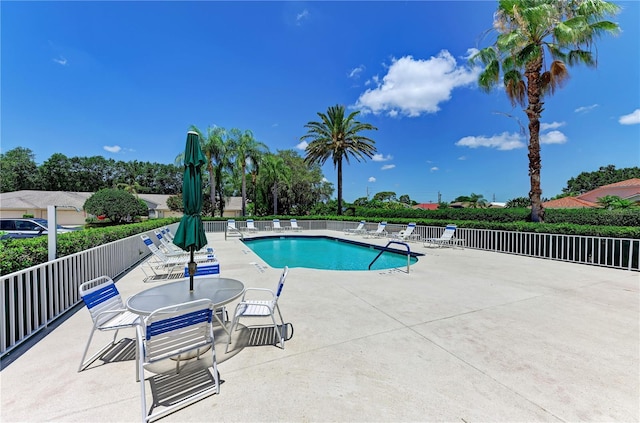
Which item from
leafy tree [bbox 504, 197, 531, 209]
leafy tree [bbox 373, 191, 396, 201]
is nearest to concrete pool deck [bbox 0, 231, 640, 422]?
leafy tree [bbox 504, 197, 531, 209]

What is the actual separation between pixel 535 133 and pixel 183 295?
40.7 feet

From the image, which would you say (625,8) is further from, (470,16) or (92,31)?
(92,31)

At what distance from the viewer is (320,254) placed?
11.8 metres

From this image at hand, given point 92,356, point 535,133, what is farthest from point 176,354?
point 535,133

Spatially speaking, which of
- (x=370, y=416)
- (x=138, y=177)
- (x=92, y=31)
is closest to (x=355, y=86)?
(x=92, y=31)

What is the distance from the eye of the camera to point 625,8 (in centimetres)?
885

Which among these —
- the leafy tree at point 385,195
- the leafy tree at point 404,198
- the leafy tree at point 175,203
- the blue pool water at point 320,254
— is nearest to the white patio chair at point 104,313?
the blue pool water at point 320,254

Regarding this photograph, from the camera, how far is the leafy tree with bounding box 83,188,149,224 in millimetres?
18328

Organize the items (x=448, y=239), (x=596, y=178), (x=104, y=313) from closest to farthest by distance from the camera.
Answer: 1. (x=104, y=313)
2. (x=448, y=239)
3. (x=596, y=178)

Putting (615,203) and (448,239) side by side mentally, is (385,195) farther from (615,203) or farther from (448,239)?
(448,239)

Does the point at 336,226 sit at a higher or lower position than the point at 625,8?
lower

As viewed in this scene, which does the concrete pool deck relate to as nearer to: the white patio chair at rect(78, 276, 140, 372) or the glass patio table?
the white patio chair at rect(78, 276, 140, 372)

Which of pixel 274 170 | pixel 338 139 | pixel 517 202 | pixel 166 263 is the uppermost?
pixel 338 139

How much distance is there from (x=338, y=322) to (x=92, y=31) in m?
13.8
